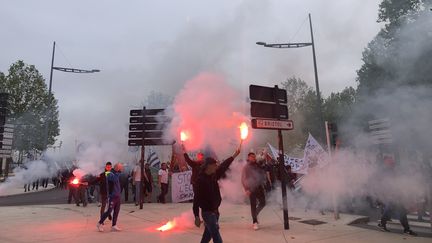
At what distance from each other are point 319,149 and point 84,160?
7981 millimetres

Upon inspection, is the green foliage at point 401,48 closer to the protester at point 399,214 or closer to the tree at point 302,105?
the protester at point 399,214

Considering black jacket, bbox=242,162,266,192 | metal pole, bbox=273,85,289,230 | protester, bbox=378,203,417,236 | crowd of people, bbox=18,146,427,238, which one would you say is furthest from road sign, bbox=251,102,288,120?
protester, bbox=378,203,417,236

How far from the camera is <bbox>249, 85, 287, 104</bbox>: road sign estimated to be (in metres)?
7.68

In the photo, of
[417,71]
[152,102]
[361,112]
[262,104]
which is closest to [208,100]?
[262,104]

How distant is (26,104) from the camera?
112 ft

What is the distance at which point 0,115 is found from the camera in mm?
12930

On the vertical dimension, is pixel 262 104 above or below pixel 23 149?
below

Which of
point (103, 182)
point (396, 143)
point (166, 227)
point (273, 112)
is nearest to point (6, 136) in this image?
point (103, 182)

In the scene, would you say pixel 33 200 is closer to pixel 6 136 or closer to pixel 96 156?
pixel 6 136

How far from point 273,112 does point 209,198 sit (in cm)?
361

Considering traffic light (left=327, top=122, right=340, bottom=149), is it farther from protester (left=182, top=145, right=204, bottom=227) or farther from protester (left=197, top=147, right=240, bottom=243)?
protester (left=197, top=147, right=240, bottom=243)

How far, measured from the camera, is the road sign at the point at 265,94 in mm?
7676

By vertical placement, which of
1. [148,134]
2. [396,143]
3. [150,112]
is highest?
[150,112]

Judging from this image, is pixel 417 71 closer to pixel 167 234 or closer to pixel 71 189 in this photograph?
pixel 167 234
